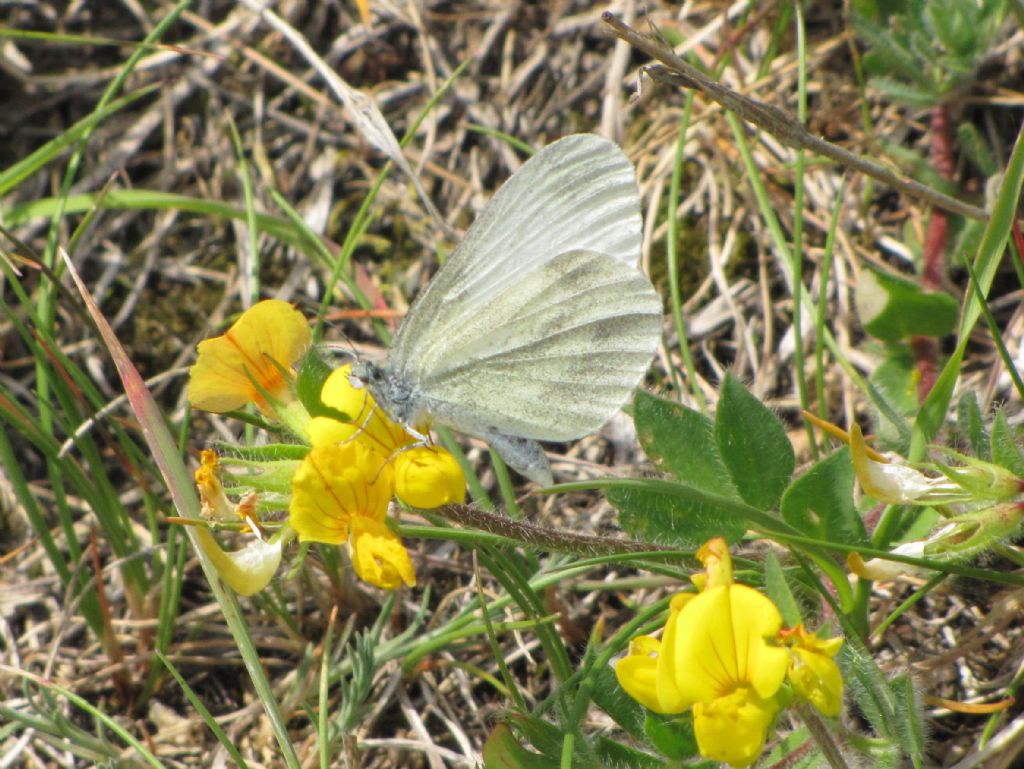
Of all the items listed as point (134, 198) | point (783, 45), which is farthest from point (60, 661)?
point (783, 45)

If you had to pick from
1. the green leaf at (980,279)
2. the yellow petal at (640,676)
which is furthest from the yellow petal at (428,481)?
the green leaf at (980,279)

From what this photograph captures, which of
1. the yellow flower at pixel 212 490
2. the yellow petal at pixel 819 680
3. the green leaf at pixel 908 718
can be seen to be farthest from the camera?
the yellow flower at pixel 212 490

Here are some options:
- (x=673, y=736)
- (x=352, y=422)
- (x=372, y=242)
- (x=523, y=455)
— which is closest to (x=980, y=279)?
(x=523, y=455)

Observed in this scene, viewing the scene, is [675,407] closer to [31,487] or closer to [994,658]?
[994,658]

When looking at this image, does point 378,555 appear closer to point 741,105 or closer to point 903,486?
point 903,486

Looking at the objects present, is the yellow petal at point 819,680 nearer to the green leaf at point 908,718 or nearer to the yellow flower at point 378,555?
the green leaf at point 908,718

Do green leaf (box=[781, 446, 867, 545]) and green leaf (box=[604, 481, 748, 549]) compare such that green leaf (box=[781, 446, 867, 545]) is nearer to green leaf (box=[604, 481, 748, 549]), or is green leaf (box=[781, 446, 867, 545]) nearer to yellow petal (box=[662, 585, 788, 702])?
green leaf (box=[604, 481, 748, 549])

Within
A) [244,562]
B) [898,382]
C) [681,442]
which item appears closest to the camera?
[244,562]
